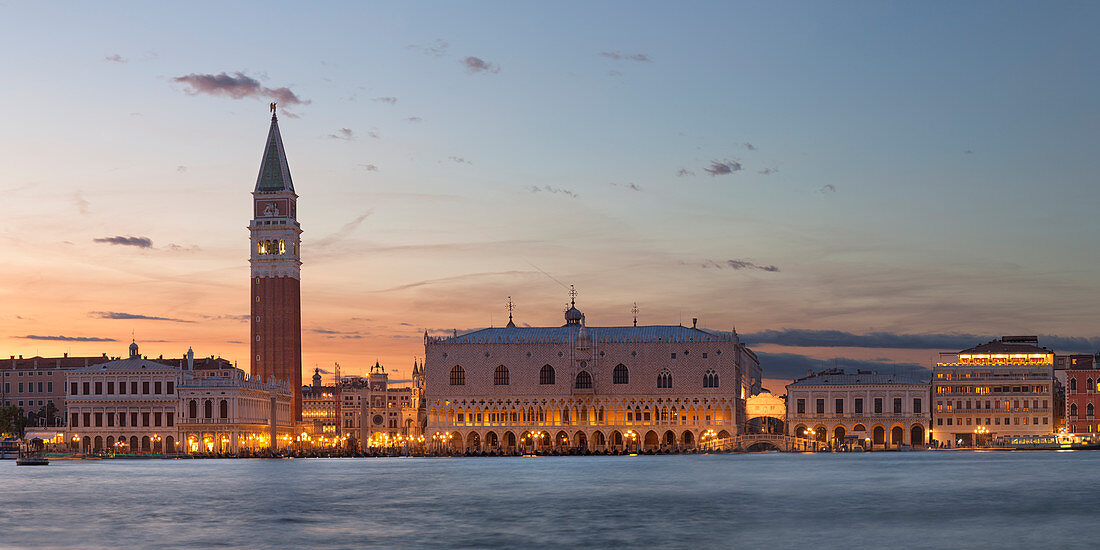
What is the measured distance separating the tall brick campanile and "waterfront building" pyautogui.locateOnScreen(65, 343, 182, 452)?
13.9 metres

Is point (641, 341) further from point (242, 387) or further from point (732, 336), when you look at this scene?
point (242, 387)

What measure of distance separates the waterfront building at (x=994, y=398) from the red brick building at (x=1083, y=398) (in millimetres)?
2431

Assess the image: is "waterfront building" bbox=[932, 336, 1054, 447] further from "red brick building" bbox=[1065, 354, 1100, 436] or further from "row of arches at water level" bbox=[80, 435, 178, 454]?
"row of arches at water level" bbox=[80, 435, 178, 454]

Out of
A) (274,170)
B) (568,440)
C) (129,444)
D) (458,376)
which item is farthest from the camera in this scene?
(274,170)

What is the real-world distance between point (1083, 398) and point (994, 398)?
33.0 feet

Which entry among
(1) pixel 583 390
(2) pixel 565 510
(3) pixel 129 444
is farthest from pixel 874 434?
(2) pixel 565 510

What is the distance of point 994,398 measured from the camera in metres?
174

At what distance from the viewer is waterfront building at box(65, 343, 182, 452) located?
16125cm

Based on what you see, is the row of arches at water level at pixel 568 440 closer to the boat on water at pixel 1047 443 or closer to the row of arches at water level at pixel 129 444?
the row of arches at water level at pixel 129 444

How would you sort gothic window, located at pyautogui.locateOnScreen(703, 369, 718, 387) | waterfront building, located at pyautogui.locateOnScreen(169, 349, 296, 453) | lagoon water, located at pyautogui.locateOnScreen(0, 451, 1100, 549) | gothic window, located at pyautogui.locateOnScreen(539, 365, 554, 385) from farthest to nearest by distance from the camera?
1. gothic window, located at pyautogui.locateOnScreen(539, 365, 554, 385)
2. gothic window, located at pyautogui.locateOnScreen(703, 369, 718, 387)
3. waterfront building, located at pyautogui.locateOnScreen(169, 349, 296, 453)
4. lagoon water, located at pyautogui.locateOnScreen(0, 451, 1100, 549)

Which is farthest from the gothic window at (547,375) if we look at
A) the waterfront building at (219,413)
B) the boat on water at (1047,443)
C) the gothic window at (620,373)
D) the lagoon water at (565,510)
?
the lagoon water at (565,510)

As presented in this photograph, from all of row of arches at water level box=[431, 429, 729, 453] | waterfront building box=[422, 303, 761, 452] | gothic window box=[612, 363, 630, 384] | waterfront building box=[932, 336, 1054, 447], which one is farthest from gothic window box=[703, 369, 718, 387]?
waterfront building box=[932, 336, 1054, 447]

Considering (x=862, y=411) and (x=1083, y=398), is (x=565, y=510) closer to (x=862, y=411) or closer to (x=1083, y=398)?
(x=862, y=411)

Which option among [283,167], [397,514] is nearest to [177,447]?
[283,167]
